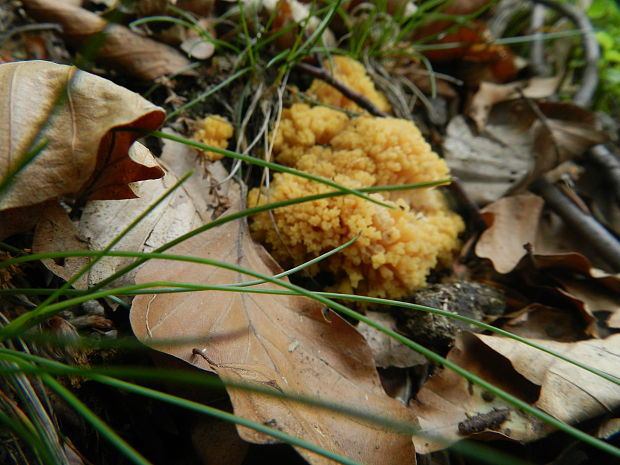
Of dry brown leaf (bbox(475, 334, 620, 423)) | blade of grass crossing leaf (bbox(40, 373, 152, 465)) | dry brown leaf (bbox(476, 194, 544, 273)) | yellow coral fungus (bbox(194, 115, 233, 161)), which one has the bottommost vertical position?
dry brown leaf (bbox(475, 334, 620, 423))

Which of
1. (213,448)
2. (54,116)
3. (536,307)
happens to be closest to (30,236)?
(54,116)

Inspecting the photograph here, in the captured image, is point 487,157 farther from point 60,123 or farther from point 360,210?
point 60,123

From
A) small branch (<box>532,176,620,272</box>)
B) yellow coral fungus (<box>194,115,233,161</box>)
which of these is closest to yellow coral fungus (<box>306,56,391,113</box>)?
yellow coral fungus (<box>194,115,233,161</box>)

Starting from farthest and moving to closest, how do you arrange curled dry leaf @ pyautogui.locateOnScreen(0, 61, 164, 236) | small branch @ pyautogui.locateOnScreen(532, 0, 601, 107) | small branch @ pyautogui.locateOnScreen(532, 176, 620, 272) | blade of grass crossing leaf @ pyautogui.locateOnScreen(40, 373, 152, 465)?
small branch @ pyautogui.locateOnScreen(532, 0, 601, 107), small branch @ pyautogui.locateOnScreen(532, 176, 620, 272), curled dry leaf @ pyautogui.locateOnScreen(0, 61, 164, 236), blade of grass crossing leaf @ pyautogui.locateOnScreen(40, 373, 152, 465)

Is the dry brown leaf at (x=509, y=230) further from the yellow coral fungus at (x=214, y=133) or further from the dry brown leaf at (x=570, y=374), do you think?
the yellow coral fungus at (x=214, y=133)

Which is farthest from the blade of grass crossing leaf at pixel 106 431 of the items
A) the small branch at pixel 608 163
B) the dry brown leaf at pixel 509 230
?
the small branch at pixel 608 163

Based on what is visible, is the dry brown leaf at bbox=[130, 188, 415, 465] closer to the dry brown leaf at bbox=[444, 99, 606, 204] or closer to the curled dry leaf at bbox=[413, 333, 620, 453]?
the curled dry leaf at bbox=[413, 333, 620, 453]
